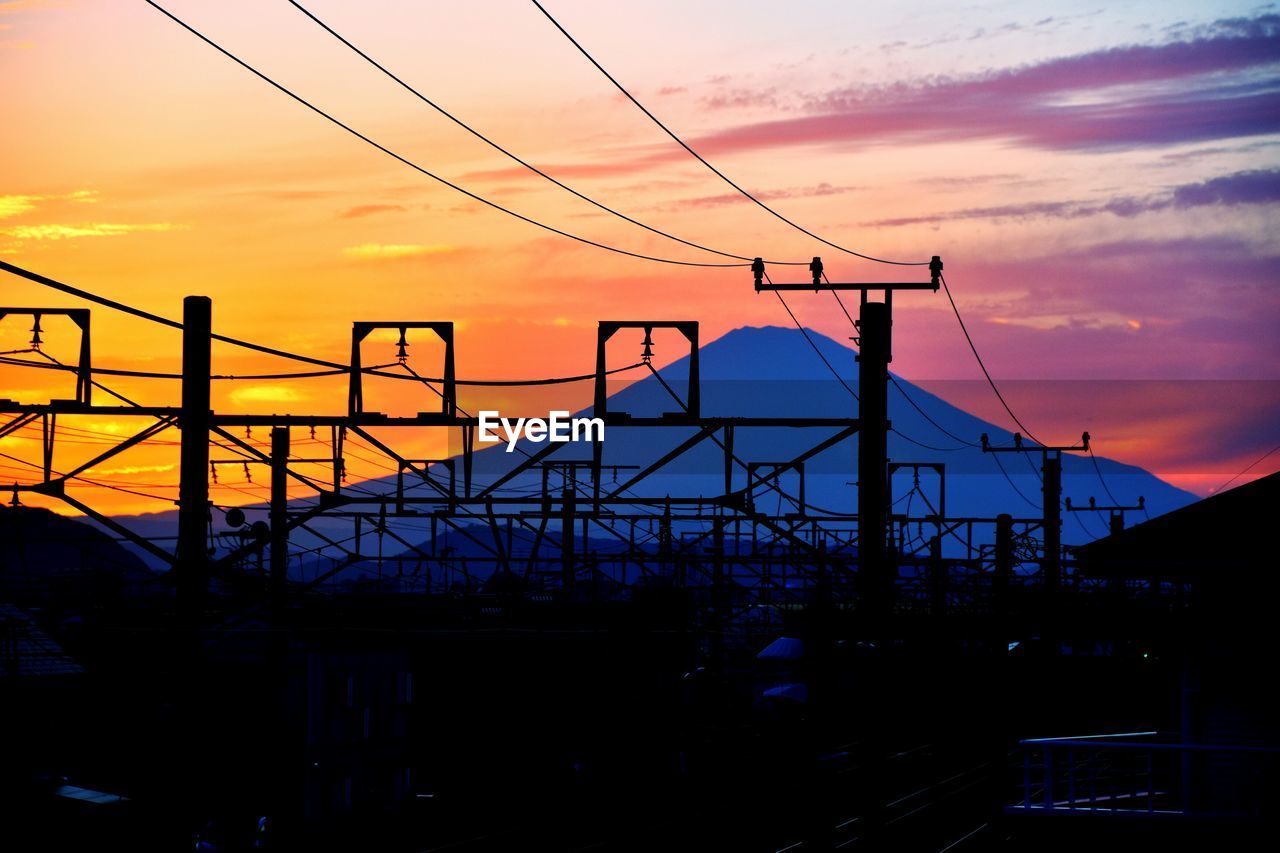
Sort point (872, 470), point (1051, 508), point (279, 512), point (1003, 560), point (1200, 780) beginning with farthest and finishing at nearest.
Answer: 1. point (1051, 508)
2. point (279, 512)
3. point (1003, 560)
4. point (872, 470)
5. point (1200, 780)

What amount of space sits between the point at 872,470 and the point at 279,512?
37.6 ft

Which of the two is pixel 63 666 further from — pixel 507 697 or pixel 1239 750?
pixel 1239 750

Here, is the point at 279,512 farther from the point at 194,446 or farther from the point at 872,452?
the point at 872,452

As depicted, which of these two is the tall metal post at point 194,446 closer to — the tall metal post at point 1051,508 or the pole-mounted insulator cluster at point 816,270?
the pole-mounted insulator cluster at point 816,270

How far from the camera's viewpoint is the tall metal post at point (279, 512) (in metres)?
26.9

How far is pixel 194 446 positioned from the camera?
62.6 ft

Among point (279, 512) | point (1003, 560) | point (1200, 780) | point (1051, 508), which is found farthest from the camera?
point (1051, 508)

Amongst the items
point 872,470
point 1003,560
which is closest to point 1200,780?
point 1003,560

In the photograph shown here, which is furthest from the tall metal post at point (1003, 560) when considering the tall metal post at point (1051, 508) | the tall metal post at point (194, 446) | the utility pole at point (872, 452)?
the tall metal post at point (1051, 508)

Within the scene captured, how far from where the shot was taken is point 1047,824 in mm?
19719

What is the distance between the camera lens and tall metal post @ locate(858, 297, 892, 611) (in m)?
Result: 21.1

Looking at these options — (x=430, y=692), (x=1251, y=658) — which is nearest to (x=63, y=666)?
(x=430, y=692)

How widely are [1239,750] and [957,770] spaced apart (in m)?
23.9

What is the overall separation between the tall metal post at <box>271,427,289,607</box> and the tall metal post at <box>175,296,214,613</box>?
6466 mm
